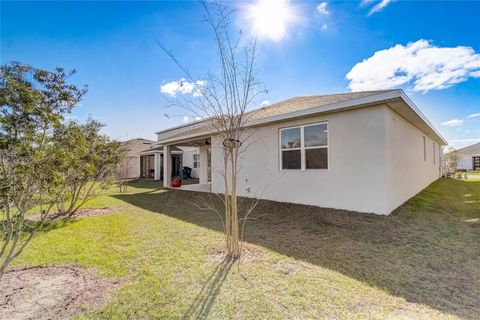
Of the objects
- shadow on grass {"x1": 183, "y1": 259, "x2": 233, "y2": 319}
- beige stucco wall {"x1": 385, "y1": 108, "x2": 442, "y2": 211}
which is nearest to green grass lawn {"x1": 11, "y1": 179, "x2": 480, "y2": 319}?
shadow on grass {"x1": 183, "y1": 259, "x2": 233, "y2": 319}

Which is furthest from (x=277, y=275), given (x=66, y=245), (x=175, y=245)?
Result: (x=66, y=245)

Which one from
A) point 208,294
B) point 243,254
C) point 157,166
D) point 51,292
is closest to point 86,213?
point 51,292

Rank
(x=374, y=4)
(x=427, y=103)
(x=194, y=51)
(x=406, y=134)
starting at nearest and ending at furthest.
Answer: (x=194, y=51), (x=374, y=4), (x=406, y=134), (x=427, y=103)

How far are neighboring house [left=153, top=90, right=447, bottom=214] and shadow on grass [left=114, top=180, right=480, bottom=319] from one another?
58 centimetres

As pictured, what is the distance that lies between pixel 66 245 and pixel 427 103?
16016 millimetres

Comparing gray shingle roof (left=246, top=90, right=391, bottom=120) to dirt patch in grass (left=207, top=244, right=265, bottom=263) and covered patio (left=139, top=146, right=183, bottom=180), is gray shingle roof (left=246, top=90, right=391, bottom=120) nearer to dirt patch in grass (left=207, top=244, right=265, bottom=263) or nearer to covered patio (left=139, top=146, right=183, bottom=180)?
dirt patch in grass (left=207, top=244, right=265, bottom=263)

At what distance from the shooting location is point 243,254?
4168 millimetres

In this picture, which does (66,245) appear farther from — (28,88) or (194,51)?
(194,51)

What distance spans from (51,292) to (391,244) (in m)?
5.65

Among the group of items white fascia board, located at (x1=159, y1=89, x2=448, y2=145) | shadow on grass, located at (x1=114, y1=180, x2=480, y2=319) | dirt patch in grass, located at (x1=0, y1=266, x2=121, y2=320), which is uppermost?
white fascia board, located at (x1=159, y1=89, x2=448, y2=145)

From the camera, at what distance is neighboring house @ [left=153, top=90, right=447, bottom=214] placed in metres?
6.49

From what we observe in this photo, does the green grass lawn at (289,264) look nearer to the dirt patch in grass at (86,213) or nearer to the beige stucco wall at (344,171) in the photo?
the beige stucco wall at (344,171)

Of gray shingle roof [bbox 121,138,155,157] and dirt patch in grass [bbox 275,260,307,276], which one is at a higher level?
gray shingle roof [bbox 121,138,155,157]

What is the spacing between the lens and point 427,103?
483 inches
